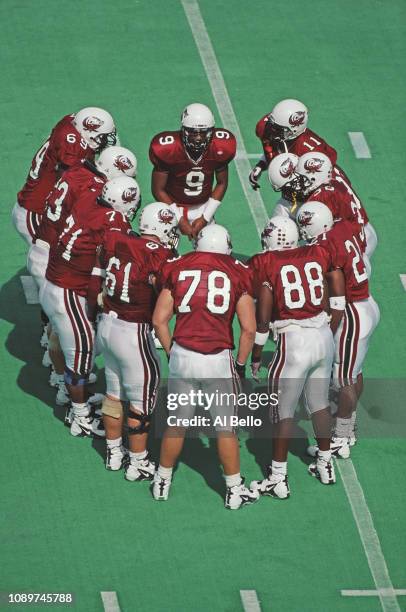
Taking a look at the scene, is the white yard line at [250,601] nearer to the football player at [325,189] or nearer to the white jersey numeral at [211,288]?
the white jersey numeral at [211,288]

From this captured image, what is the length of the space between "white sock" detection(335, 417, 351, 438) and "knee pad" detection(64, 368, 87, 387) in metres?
2.02

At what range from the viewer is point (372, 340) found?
11828 millimetres

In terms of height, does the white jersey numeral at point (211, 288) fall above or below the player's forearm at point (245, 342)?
above

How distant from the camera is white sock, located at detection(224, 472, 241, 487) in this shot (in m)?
9.80

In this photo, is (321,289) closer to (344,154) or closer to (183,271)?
(183,271)

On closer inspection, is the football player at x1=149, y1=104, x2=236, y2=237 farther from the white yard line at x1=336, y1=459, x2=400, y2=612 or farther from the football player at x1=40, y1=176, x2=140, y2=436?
the white yard line at x1=336, y1=459, x2=400, y2=612

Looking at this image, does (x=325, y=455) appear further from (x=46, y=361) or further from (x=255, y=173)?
(x=255, y=173)

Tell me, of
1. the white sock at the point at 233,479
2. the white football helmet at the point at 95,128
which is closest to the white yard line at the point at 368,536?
the white sock at the point at 233,479

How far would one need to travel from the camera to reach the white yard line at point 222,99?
533 inches

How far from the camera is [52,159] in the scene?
36.6 feet

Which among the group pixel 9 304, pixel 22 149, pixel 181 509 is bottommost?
pixel 181 509

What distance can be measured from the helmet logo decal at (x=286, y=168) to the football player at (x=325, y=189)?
106 mm

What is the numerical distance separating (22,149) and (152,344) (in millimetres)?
4830

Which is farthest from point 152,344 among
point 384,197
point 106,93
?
point 106,93
